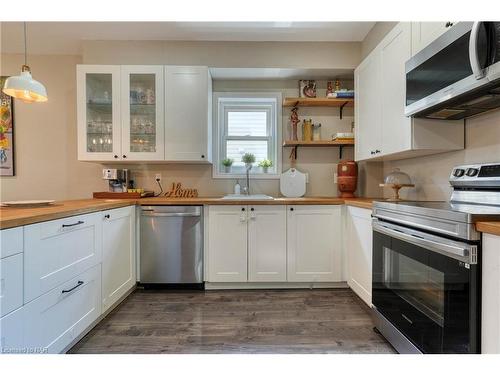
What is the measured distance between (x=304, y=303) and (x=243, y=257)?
26.9 inches

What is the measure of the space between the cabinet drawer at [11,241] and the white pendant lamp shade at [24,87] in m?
1.21

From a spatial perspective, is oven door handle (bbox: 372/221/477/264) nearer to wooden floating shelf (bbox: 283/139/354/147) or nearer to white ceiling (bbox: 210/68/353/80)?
wooden floating shelf (bbox: 283/139/354/147)

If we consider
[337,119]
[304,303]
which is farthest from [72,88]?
[304,303]

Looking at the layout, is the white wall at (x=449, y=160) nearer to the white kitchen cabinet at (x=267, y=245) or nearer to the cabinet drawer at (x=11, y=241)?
the white kitchen cabinet at (x=267, y=245)

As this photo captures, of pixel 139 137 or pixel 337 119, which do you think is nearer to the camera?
pixel 139 137

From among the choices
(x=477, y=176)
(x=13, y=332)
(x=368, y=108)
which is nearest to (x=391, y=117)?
(x=368, y=108)

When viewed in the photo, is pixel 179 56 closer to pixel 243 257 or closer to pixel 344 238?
pixel 243 257

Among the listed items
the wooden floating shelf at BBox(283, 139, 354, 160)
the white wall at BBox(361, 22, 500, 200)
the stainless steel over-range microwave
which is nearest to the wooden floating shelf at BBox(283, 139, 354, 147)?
the wooden floating shelf at BBox(283, 139, 354, 160)

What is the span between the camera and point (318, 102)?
290cm

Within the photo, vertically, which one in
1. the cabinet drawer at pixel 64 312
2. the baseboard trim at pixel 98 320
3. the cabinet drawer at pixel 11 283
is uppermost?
the cabinet drawer at pixel 11 283

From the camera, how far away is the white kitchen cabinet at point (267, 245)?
8.17 feet

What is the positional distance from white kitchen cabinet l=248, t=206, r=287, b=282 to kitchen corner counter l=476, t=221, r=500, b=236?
1.61 metres

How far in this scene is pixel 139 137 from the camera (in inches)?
109

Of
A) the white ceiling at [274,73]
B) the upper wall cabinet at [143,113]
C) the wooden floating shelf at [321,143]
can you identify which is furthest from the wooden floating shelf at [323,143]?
the upper wall cabinet at [143,113]
